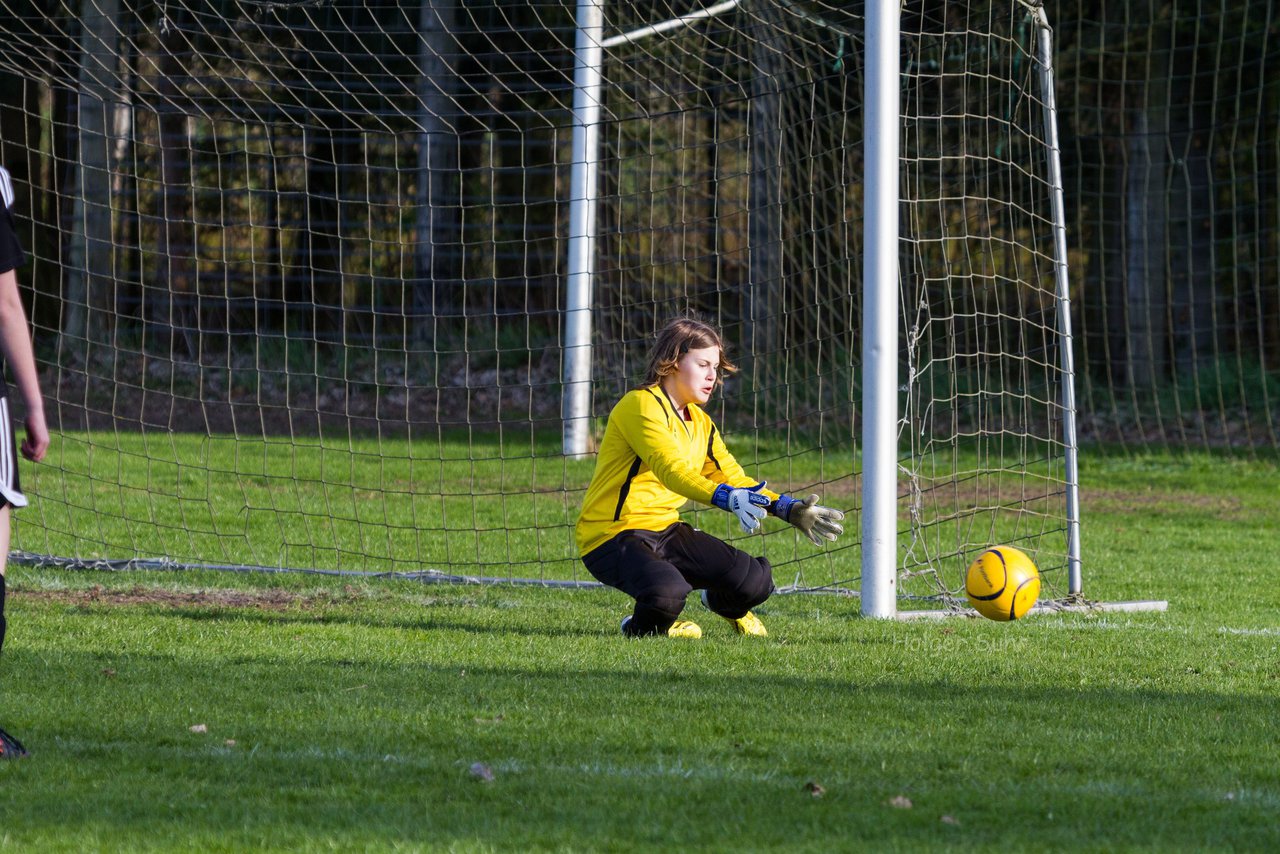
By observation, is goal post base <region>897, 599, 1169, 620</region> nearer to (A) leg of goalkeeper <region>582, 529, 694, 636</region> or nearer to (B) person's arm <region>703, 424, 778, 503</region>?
(B) person's arm <region>703, 424, 778, 503</region>

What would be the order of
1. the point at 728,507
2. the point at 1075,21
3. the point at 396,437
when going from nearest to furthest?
the point at 728,507, the point at 396,437, the point at 1075,21

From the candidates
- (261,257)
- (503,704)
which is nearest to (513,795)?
(503,704)

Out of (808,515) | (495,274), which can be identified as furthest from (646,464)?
(495,274)

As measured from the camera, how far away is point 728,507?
5.62 meters

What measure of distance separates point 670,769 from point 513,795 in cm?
44

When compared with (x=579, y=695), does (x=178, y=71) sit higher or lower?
higher

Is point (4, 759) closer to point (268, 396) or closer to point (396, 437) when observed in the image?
point (396, 437)

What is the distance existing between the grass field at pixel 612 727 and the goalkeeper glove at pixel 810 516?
0.46 m

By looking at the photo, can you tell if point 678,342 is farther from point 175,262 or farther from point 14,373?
point 175,262

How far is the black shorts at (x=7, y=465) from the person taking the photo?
3.61 m

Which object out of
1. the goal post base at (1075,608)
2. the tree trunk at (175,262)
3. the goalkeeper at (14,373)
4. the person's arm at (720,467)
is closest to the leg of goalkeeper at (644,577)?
the person's arm at (720,467)

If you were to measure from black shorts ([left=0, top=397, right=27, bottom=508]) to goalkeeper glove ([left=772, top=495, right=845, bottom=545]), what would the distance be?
2749mm

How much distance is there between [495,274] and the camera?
1566cm

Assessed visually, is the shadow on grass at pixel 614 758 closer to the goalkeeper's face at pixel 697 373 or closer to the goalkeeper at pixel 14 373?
the goalkeeper at pixel 14 373
